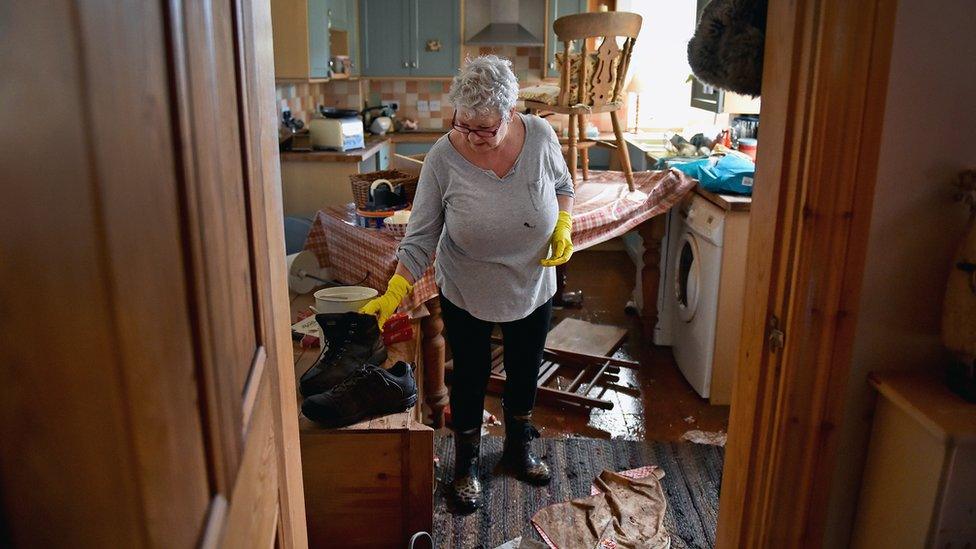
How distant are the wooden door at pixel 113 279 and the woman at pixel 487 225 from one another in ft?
4.57

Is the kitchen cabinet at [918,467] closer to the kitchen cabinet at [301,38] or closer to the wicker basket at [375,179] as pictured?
the wicker basket at [375,179]

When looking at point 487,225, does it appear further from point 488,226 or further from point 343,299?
point 343,299

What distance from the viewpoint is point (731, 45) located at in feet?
3.69

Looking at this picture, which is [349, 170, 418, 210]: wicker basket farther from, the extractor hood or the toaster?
the extractor hood

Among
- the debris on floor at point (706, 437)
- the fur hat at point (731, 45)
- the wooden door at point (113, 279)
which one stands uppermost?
the fur hat at point (731, 45)

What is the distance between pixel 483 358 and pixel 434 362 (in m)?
0.42

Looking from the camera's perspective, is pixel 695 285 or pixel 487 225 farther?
pixel 695 285

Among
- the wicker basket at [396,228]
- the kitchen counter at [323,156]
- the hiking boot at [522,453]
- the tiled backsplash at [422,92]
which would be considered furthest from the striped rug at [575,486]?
the tiled backsplash at [422,92]

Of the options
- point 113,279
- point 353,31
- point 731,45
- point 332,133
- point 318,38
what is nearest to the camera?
point 113,279

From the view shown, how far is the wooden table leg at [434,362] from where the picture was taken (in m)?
2.52

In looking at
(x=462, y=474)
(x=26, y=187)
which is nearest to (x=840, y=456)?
(x=26, y=187)

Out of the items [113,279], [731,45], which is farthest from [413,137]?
[113,279]

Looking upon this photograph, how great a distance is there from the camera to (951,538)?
36.7 inches

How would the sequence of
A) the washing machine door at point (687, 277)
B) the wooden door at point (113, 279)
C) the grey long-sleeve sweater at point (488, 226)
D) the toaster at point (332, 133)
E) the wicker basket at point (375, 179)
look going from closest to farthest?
the wooden door at point (113, 279)
the grey long-sleeve sweater at point (488, 226)
the wicker basket at point (375, 179)
the washing machine door at point (687, 277)
the toaster at point (332, 133)
